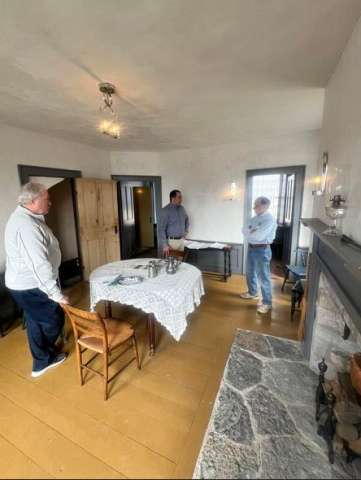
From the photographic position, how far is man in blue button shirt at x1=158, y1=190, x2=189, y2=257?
344 cm

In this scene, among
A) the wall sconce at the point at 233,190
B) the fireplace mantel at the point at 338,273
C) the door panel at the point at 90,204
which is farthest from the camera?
the wall sconce at the point at 233,190

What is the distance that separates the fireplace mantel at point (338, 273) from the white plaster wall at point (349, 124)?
13cm

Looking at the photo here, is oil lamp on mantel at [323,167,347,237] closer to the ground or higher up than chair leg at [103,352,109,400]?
higher up

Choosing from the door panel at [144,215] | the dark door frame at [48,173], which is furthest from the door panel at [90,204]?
the door panel at [144,215]

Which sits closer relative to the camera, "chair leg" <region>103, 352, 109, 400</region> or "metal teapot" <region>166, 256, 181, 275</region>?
"chair leg" <region>103, 352, 109, 400</region>

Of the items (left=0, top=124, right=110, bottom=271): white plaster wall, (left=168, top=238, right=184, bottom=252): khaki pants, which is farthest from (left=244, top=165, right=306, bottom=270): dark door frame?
(left=0, top=124, right=110, bottom=271): white plaster wall

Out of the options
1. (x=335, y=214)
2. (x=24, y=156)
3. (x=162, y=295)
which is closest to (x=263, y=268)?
(x=162, y=295)

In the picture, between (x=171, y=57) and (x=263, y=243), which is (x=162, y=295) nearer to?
(x=263, y=243)

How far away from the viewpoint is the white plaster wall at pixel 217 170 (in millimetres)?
3340

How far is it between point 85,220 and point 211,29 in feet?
10.2

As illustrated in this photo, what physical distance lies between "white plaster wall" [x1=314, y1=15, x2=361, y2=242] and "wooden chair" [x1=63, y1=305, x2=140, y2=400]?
5.23 feet

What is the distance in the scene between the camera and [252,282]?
3.02m

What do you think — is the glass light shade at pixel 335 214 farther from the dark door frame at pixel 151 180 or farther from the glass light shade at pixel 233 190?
the dark door frame at pixel 151 180

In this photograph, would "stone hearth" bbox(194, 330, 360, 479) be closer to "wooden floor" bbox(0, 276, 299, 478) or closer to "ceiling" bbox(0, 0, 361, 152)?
"wooden floor" bbox(0, 276, 299, 478)
